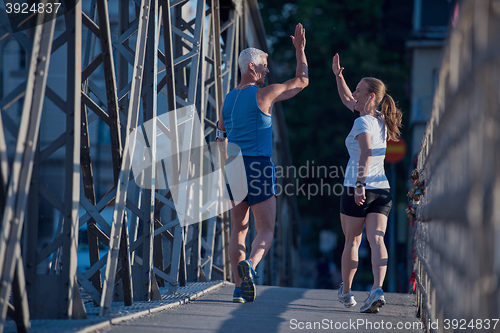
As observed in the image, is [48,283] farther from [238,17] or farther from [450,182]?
[238,17]

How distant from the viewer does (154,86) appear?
4430 mm

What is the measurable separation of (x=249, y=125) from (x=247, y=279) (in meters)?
1.14

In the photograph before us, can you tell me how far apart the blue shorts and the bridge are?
0.73 meters

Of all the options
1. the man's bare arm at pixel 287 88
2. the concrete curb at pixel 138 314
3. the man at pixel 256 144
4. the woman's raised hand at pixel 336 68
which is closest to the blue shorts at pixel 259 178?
the man at pixel 256 144

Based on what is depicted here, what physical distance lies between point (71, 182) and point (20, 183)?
0.54 m

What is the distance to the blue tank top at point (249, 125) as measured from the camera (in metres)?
4.45

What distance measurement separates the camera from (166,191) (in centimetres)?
539

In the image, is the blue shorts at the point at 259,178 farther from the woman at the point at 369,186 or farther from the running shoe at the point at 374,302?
the running shoe at the point at 374,302

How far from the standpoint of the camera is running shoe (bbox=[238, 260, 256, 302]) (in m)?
4.21

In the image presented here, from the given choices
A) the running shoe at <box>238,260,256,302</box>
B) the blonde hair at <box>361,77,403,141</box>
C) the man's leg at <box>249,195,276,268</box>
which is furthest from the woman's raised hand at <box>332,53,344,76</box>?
the running shoe at <box>238,260,256,302</box>

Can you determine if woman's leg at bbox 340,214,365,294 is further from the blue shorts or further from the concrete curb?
the concrete curb

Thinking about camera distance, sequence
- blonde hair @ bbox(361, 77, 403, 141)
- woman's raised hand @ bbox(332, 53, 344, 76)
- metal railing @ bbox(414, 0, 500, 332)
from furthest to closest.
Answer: woman's raised hand @ bbox(332, 53, 344, 76), blonde hair @ bbox(361, 77, 403, 141), metal railing @ bbox(414, 0, 500, 332)

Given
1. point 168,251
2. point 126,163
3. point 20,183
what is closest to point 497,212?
point 20,183

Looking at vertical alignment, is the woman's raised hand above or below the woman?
above
